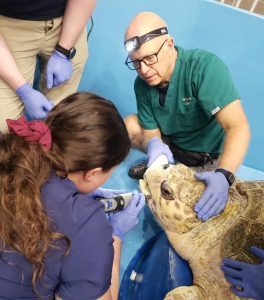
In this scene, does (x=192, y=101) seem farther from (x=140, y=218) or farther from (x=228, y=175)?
(x=140, y=218)

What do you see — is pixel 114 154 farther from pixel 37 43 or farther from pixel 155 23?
pixel 37 43

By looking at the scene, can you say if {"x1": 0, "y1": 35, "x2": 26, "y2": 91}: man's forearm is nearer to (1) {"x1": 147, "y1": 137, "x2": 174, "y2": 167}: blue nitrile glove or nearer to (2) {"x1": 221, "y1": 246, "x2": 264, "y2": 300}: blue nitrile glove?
(1) {"x1": 147, "y1": 137, "x2": 174, "y2": 167}: blue nitrile glove

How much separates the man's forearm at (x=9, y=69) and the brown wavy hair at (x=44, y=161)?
0.54 m

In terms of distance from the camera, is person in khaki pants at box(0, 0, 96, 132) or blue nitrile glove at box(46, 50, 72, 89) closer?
person in khaki pants at box(0, 0, 96, 132)

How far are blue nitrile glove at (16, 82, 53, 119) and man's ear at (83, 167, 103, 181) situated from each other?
0.50 m

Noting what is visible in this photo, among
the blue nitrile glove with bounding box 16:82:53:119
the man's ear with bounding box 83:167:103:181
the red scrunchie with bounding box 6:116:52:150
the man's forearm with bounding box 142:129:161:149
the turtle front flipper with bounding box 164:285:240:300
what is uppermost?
the red scrunchie with bounding box 6:116:52:150

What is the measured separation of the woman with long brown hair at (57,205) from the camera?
0.58 metres

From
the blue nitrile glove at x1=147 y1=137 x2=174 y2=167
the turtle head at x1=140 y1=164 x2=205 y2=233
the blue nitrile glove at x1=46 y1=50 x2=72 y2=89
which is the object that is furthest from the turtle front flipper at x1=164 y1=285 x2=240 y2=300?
the blue nitrile glove at x1=46 y1=50 x2=72 y2=89

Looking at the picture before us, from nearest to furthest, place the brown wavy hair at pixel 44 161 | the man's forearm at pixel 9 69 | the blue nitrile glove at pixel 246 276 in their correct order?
1. the brown wavy hair at pixel 44 161
2. the blue nitrile glove at pixel 246 276
3. the man's forearm at pixel 9 69

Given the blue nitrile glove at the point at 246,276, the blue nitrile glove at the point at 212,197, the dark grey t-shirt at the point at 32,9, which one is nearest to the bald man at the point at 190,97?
the blue nitrile glove at the point at 212,197

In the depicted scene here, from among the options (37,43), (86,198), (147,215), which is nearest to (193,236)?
(147,215)

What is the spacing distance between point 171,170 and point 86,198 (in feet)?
1.44

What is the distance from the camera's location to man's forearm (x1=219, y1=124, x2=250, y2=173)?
3.45 feet

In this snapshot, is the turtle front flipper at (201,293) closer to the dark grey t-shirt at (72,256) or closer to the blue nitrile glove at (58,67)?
the dark grey t-shirt at (72,256)
